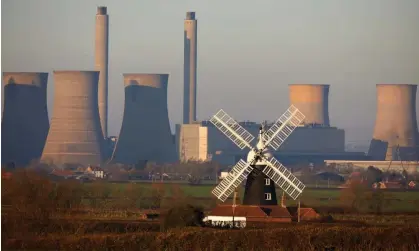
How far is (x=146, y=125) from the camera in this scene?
3738 inches

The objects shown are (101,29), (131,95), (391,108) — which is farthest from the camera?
(101,29)

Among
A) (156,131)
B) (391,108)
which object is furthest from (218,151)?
(391,108)

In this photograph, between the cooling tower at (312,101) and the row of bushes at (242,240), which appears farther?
the cooling tower at (312,101)

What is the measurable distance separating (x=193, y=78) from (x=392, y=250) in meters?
97.7

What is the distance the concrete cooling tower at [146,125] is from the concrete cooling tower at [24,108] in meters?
6.23

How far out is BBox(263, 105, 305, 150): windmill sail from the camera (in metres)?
32.0

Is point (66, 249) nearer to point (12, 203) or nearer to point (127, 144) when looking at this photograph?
point (12, 203)

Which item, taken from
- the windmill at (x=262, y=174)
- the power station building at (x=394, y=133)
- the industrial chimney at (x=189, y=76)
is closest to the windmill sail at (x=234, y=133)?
the windmill at (x=262, y=174)

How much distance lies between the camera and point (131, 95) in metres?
96.8

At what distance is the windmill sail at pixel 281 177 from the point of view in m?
30.7

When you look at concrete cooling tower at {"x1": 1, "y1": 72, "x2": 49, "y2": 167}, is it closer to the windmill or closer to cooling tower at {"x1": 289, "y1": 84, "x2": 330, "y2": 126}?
cooling tower at {"x1": 289, "y1": 84, "x2": 330, "y2": 126}

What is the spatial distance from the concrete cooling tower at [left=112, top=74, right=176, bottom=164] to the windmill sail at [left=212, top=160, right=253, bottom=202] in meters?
61.1

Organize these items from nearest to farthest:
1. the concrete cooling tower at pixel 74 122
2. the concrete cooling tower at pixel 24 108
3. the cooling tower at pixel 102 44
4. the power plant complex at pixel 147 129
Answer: the concrete cooling tower at pixel 74 122 → the power plant complex at pixel 147 129 → the concrete cooling tower at pixel 24 108 → the cooling tower at pixel 102 44

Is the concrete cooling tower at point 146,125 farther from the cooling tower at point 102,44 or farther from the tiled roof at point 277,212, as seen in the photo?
the tiled roof at point 277,212
